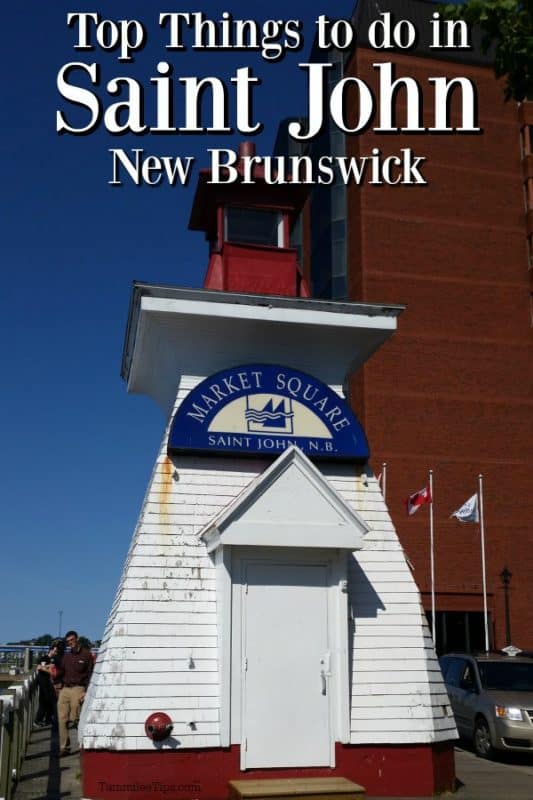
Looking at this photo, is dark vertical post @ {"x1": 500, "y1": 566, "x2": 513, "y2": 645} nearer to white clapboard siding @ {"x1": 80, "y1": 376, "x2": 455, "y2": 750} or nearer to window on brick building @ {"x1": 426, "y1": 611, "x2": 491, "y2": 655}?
window on brick building @ {"x1": 426, "y1": 611, "x2": 491, "y2": 655}

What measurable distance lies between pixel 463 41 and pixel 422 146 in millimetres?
31991

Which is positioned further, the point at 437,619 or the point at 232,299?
the point at 437,619

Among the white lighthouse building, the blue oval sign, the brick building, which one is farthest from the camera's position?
the brick building

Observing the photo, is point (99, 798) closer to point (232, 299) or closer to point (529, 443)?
point (232, 299)

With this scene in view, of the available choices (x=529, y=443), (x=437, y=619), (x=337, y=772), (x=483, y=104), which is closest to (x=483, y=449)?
(x=529, y=443)

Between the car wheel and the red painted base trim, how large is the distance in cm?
436

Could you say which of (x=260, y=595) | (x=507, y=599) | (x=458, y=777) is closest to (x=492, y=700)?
(x=458, y=777)

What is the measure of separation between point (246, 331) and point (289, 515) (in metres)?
2.49

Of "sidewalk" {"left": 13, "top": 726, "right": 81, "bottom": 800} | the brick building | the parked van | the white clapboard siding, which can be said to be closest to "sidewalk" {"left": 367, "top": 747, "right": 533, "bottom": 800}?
the parked van

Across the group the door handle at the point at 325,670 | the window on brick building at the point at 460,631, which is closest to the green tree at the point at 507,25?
the door handle at the point at 325,670

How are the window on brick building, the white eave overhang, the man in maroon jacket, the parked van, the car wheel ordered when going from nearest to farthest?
the white eave overhang < the man in maroon jacket < the parked van < the car wheel < the window on brick building

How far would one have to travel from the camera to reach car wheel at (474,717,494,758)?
14195 mm

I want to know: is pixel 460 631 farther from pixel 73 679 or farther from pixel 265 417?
pixel 265 417

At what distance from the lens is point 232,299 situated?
11.0 metres
